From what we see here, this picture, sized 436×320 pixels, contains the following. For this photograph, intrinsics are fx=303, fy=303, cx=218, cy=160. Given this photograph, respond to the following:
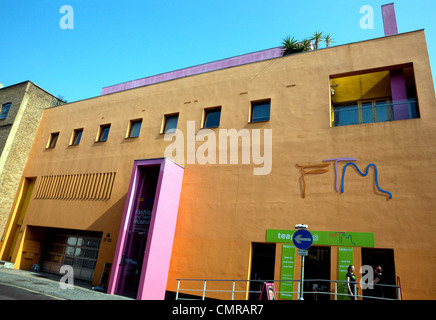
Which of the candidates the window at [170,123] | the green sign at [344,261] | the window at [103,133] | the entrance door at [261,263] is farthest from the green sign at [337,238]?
the window at [103,133]

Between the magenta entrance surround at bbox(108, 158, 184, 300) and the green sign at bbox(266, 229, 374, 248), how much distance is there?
4619mm

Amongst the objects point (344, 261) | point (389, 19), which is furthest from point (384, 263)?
point (389, 19)

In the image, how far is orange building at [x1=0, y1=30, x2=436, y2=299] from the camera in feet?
33.9

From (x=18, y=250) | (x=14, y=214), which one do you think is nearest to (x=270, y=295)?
(x=18, y=250)

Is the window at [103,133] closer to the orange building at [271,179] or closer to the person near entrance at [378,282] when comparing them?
the orange building at [271,179]

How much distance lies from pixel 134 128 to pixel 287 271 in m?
11.4

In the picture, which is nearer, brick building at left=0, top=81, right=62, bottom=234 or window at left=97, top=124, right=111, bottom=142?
window at left=97, top=124, right=111, bottom=142

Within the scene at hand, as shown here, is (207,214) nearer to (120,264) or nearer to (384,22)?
(120,264)

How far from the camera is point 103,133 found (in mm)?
18672

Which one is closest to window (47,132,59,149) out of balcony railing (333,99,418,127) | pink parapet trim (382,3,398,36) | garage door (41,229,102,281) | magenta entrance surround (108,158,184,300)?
garage door (41,229,102,281)

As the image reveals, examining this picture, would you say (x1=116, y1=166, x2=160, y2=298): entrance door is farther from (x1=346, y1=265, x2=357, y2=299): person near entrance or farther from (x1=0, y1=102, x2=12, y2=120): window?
(x1=0, y1=102, x2=12, y2=120): window

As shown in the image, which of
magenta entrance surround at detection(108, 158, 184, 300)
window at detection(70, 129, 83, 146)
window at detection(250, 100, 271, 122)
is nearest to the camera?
magenta entrance surround at detection(108, 158, 184, 300)

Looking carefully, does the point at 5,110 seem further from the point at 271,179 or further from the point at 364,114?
the point at 364,114
